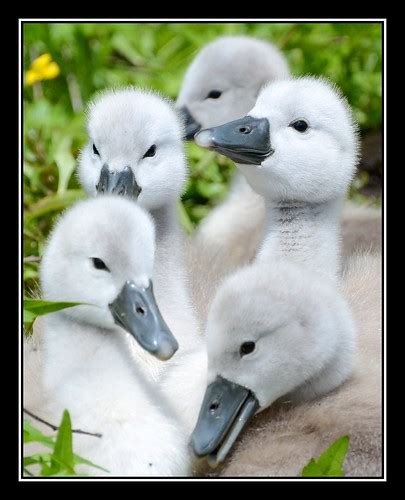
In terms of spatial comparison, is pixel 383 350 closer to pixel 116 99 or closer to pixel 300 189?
pixel 300 189

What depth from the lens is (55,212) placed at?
13.5 ft

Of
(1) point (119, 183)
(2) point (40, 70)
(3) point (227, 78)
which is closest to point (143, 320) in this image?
(1) point (119, 183)

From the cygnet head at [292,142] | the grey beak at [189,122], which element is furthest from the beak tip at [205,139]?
the grey beak at [189,122]

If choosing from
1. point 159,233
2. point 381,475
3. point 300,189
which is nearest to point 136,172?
point 159,233

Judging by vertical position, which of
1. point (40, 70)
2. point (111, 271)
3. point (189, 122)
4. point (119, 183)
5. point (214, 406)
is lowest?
point (214, 406)

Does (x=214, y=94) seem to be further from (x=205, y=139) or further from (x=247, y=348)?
(x=247, y=348)

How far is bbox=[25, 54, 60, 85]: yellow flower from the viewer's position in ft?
14.8

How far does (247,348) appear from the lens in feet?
8.75

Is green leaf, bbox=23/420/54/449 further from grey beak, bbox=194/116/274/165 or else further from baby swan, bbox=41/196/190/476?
grey beak, bbox=194/116/274/165

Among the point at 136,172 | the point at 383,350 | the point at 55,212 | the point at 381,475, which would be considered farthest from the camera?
the point at 55,212

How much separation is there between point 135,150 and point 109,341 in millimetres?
636

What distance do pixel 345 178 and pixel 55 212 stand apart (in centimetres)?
119

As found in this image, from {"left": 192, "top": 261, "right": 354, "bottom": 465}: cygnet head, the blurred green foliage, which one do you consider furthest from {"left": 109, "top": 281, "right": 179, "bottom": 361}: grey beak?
the blurred green foliage

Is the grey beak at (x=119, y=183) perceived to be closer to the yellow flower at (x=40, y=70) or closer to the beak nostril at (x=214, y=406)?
the beak nostril at (x=214, y=406)
